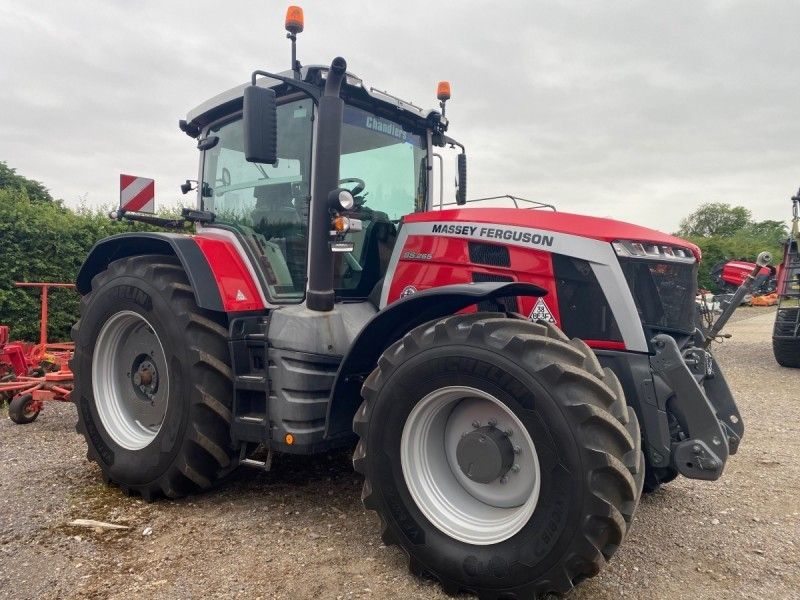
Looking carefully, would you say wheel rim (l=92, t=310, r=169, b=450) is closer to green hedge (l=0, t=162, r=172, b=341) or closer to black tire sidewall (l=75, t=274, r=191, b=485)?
black tire sidewall (l=75, t=274, r=191, b=485)

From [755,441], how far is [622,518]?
3714 millimetres

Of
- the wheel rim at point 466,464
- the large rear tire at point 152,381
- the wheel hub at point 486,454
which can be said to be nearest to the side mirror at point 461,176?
the large rear tire at point 152,381

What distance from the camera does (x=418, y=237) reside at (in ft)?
11.3

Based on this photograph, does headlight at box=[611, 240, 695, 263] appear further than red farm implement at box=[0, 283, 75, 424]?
No

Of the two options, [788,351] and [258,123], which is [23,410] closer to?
[258,123]

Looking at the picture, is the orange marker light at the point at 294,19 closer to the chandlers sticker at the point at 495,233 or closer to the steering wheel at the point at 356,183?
the steering wheel at the point at 356,183

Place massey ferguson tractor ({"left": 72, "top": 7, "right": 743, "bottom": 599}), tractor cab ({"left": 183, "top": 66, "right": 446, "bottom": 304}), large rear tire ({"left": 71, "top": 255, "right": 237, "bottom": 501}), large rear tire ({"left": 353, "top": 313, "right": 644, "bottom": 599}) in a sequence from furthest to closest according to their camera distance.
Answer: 1. tractor cab ({"left": 183, "top": 66, "right": 446, "bottom": 304})
2. large rear tire ({"left": 71, "top": 255, "right": 237, "bottom": 501})
3. massey ferguson tractor ({"left": 72, "top": 7, "right": 743, "bottom": 599})
4. large rear tire ({"left": 353, "top": 313, "right": 644, "bottom": 599})

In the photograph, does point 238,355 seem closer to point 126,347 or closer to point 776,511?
point 126,347

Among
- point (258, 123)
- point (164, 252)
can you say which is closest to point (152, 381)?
point (164, 252)

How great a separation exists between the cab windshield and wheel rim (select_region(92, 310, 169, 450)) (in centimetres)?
88

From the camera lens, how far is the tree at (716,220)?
63750mm

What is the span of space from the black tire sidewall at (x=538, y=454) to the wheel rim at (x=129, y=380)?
1.72 metres

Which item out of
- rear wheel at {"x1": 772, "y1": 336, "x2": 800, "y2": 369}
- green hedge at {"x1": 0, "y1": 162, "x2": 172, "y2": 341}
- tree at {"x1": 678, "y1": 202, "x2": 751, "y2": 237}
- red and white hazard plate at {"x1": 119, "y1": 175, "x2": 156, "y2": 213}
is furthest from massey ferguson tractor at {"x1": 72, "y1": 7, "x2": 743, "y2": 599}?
tree at {"x1": 678, "y1": 202, "x2": 751, "y2": 237}

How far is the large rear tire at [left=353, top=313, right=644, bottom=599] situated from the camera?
2.27 meters
